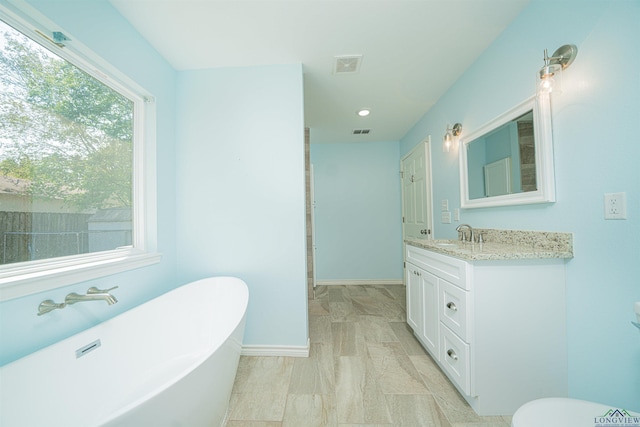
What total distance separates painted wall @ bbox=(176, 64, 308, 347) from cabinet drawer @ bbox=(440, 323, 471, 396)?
3.32 ft

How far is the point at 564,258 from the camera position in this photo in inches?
47.7

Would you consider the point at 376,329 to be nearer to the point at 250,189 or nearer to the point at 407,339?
the point at 407,339

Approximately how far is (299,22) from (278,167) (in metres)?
0.99

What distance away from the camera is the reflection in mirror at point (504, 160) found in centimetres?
141

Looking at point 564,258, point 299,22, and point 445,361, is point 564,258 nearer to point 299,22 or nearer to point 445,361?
point 445,361

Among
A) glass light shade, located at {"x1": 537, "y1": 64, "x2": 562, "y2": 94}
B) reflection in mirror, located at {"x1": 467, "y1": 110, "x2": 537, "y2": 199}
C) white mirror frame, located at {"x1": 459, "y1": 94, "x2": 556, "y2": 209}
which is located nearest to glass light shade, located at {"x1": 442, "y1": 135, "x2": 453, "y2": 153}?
reflection in mirror, located at {"x1": 467, "y1": 110, "x2": 537, "y2": 199}

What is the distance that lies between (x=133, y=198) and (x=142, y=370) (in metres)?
1.16

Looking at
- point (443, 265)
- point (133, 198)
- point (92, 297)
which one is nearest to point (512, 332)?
point (443, 265)

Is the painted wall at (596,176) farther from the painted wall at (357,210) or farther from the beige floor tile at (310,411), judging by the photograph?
the painted wall at (357,210)

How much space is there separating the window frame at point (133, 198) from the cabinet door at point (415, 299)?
80.9 inches

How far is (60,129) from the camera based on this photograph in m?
1.21

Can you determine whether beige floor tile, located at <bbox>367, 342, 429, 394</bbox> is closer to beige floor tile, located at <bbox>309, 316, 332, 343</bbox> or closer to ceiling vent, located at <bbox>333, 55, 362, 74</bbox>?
beige floor tile, located at <bbox>309, 316, 332, 343</bbox>

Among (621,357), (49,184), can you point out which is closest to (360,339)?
(621,357)

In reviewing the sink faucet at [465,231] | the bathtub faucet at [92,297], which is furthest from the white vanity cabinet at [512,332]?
the bathtub faucet at [92,297]
